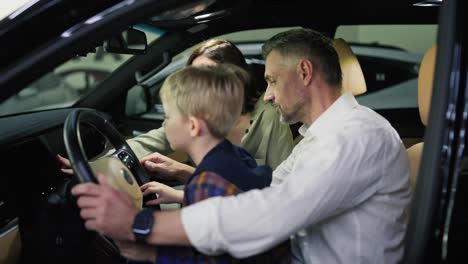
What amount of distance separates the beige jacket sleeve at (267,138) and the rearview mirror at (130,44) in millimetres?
567

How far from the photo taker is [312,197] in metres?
1.69

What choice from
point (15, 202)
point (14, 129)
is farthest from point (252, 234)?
point (14, 129)

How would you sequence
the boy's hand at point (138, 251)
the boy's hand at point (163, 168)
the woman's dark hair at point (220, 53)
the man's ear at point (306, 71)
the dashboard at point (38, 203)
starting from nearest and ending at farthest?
the boy's hand at point (138, 251), the dashboard at point (38, 203), the man's ear at point (306, 71), the boy's hand at point (163, 168), the woman's dark hair at point (220, 53)

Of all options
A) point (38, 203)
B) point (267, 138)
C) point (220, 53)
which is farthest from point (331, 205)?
point (220, 53)

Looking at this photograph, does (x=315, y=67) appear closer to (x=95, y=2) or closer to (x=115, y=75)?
(x=95, y=2)

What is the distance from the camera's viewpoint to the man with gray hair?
5.28 feet

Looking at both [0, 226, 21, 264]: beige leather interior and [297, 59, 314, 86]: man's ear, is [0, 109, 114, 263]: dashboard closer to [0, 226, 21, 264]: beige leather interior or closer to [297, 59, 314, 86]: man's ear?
[0, 226, 21, 264]: beige leather interior

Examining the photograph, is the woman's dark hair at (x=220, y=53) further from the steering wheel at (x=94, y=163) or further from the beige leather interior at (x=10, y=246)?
the beige leather interior at (x=10, y=246)

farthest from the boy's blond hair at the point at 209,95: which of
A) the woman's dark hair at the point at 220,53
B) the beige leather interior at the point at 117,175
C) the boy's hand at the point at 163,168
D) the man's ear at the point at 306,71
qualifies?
the woman's dark hair at the point at 220,53

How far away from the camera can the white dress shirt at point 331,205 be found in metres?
1.61

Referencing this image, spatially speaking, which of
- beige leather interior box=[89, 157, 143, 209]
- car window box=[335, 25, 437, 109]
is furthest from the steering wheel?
car window box=[335, 25, 437, 109]

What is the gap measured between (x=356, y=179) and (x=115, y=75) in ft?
7.37

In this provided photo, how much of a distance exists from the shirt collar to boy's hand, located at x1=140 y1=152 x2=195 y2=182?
0.69m

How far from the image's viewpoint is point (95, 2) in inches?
62.9
